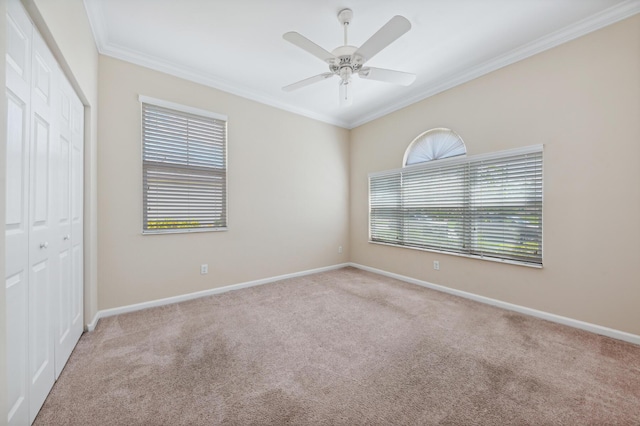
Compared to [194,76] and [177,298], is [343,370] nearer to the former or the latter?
[177,298]

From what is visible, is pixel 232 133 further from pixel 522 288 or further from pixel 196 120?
pixel 522 288

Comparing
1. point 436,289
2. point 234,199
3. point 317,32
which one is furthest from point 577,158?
point 234,199

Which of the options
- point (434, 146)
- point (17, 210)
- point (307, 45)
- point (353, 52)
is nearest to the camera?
point (17, 210)

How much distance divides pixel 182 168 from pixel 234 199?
760 mm

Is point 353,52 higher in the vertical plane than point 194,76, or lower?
lower

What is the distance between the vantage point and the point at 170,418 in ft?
4.56

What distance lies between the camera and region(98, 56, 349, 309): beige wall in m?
2.74

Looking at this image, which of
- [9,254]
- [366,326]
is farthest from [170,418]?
[366,326]

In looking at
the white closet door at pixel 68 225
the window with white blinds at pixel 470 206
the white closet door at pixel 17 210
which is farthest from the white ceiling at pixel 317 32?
the white closet door at pixel 17 210

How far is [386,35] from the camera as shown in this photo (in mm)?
1924

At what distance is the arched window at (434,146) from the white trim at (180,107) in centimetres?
284

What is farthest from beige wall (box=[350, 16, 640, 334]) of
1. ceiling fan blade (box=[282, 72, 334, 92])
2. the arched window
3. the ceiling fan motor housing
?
ceiling fan blade (box=[282, 72, 334, 92])

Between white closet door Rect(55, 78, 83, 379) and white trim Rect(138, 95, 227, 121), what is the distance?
0.78 metres

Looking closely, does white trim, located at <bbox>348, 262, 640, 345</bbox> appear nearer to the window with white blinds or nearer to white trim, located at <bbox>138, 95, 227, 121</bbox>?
the window with white blinds
